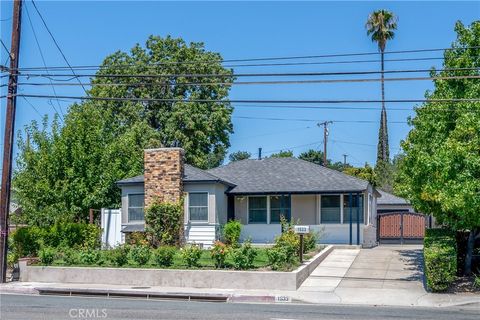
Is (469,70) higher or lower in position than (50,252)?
higher

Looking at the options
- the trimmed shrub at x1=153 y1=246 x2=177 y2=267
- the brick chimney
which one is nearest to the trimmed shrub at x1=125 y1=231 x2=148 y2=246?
the brick chimney

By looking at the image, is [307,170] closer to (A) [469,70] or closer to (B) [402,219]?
(B) [402,219]

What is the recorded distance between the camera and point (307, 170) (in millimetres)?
34219

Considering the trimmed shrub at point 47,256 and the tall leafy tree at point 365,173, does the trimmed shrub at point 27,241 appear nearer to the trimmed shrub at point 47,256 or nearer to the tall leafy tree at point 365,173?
the trimmed shrub at point 47,256

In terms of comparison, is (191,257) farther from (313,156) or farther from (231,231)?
(313,156)

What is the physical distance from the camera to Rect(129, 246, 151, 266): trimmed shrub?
69.8 feet

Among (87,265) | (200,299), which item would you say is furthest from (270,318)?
(87,265)

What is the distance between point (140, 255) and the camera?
21234 mm

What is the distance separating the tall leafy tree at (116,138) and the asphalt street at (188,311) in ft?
27.4

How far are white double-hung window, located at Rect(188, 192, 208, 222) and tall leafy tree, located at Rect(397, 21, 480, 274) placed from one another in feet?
33.2

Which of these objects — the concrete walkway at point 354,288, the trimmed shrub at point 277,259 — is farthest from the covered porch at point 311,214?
the trimmed shrub at point 277,259

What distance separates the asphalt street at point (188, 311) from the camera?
1384cm

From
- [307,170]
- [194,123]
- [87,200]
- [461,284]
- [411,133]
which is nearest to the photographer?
[461,284]

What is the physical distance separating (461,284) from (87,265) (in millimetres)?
11938
